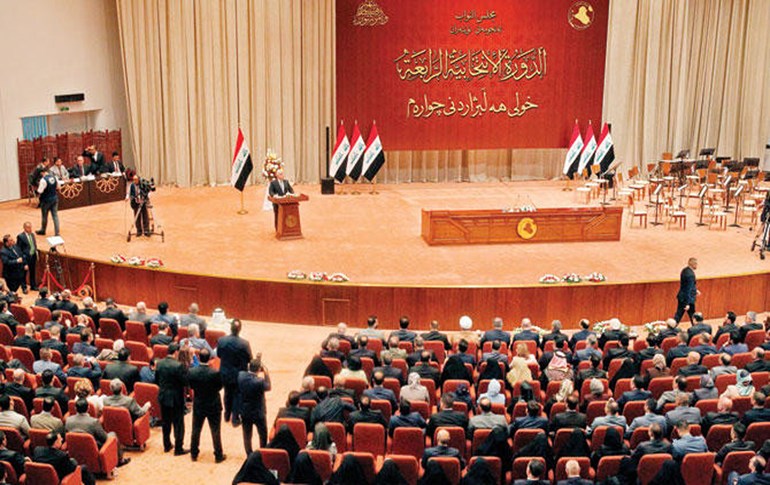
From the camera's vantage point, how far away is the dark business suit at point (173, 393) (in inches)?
363

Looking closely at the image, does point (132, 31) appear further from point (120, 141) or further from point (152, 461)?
point (152, 461)

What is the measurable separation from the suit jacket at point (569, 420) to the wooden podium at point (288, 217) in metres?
10.2

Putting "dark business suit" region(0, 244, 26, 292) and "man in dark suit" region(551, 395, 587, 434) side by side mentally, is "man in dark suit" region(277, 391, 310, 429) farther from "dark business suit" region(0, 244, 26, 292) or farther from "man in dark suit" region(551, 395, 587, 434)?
"dark business suit" region(0, 244, 26, 292)

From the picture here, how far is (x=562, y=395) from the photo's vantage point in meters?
9.36

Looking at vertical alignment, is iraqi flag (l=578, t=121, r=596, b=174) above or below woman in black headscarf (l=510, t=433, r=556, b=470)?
above

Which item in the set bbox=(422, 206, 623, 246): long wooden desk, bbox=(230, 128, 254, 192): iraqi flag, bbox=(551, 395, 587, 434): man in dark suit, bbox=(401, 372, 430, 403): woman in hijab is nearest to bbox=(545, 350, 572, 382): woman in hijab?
bbox=(551, 395, 587, 434): man in dark suit

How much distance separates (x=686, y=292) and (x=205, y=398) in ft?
26.7

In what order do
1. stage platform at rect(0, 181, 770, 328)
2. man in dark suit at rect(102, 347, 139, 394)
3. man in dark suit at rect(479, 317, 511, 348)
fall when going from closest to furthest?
man in dark suit at rect(102, 347, 139, 394), man in dark suit at rect(479, 317, 511, 348), stage platform at rect(0, 181, 770, 328)

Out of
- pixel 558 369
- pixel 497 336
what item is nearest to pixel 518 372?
pixel 558 369

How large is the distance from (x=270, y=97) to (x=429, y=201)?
566 cm

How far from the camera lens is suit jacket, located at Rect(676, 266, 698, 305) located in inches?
544

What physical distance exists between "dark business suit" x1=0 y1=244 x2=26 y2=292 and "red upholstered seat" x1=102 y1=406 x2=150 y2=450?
6.93 m

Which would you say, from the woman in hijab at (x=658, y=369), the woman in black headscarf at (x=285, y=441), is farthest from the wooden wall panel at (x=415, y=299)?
the woman in black headscarf at (x=285, y=441)

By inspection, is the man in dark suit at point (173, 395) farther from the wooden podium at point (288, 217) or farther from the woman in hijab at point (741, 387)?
the wooden podium at point (288, 217)
